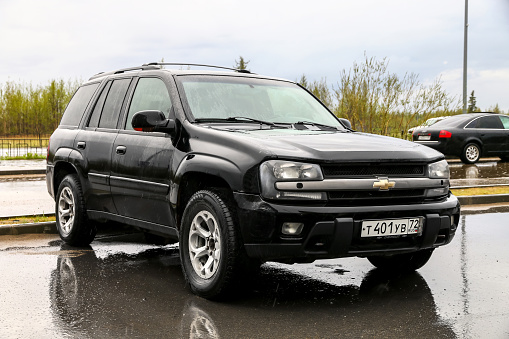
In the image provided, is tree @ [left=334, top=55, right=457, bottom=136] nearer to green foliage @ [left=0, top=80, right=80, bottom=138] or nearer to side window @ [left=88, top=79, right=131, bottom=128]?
side window @ [left=88, top=79, right=131, bottom=128]

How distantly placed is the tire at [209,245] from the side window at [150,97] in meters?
1.15

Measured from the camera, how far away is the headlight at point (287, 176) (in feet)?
15.0

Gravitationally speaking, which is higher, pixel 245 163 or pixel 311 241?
pixel 245 163

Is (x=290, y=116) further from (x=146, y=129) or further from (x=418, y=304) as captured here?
(x=418, y=304)

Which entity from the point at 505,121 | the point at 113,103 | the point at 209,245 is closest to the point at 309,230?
the point at 209,245

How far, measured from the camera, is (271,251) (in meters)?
4.61

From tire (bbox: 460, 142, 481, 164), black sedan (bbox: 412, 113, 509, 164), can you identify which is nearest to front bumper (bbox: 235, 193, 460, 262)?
black sedan (bbox: 412, 113, 509, 164)

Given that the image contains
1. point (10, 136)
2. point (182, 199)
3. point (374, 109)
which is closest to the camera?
point (182, 199)

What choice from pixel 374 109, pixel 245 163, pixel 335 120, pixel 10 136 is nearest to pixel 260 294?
pixel 245 163

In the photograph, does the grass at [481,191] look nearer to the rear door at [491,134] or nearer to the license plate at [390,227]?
the license plate at [390,227]

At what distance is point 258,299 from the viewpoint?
504 cm

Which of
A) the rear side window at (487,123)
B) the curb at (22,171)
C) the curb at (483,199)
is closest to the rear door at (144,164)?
the curb at (483,199)

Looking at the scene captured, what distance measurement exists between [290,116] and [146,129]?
143cm

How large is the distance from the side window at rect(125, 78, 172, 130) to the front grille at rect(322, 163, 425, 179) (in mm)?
1818
